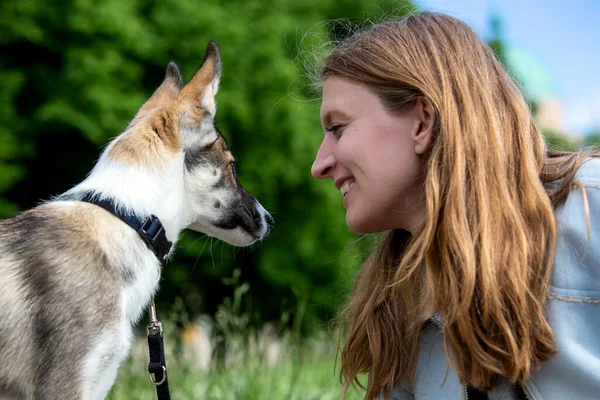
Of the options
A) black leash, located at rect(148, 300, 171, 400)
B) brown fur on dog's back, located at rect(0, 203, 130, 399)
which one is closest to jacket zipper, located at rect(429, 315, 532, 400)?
black leash, located at rect(148, 300, 171, 400)

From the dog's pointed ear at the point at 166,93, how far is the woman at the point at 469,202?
1.20 metres

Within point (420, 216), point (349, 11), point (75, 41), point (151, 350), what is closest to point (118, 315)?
point (151, 350)

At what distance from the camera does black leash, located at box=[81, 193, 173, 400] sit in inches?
121

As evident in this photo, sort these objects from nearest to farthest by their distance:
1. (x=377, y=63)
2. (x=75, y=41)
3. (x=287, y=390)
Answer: (x=377, y=63) < (x=287, y=390) < (x=75, y=41)

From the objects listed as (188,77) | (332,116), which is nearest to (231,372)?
(332,116)

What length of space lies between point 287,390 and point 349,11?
975 cm

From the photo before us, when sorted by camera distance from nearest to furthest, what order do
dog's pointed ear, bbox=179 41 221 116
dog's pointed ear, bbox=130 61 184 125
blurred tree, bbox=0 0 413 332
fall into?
dog's pointed ear, bbox=179 41 221 116, dog's pointed ear, bbox=130 61 184 125, blurred tree, bbox=0 0 413 332

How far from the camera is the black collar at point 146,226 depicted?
3.13 metres

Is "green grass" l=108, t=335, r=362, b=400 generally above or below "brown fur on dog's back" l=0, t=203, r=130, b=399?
below

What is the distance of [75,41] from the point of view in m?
8.91

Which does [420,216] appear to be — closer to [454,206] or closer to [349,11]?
[454,206]

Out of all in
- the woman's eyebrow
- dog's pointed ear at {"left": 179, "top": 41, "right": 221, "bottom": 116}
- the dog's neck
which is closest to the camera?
the woman's eyebrow

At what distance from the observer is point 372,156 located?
105 inches

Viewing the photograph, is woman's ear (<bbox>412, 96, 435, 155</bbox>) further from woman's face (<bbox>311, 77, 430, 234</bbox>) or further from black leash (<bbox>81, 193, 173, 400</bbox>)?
black leash (<bbox>81, 193, 173, 400</bbox>)
